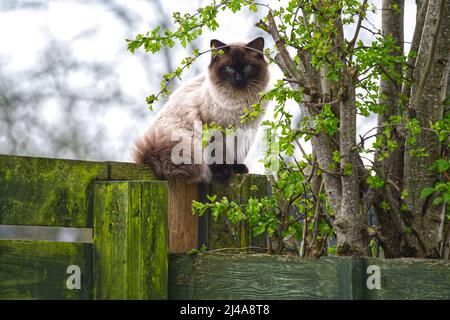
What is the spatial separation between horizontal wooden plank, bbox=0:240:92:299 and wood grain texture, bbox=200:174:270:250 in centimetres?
90

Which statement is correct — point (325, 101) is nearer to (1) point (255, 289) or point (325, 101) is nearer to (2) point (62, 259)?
(1) point (255, 289)

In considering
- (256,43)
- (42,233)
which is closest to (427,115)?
(256,43)

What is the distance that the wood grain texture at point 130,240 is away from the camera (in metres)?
2.75

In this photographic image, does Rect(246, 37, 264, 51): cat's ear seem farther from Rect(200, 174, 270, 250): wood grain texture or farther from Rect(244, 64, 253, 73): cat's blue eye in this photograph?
Rect(200, 174, 270, 250): wood grain texture

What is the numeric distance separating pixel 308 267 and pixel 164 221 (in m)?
0.59

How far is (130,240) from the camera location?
2.75 meters

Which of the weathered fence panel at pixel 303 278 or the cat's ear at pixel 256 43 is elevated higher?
the cat's ear at pixel 256 43

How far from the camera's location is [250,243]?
3.69m

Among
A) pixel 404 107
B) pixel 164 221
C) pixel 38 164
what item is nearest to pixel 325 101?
pixel 404 107

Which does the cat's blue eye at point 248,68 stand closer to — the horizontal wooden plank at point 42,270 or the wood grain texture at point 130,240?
the wood grain texture at point 130,240

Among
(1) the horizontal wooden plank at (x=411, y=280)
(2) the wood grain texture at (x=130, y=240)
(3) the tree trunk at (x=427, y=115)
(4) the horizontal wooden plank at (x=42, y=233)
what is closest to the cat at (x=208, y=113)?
(2) the wood grain texture at (x=130, y=240)

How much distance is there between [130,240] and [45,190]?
0.38 metres

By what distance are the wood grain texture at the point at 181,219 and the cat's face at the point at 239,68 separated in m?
1.76

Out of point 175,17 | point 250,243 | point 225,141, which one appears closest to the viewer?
point 175,17
